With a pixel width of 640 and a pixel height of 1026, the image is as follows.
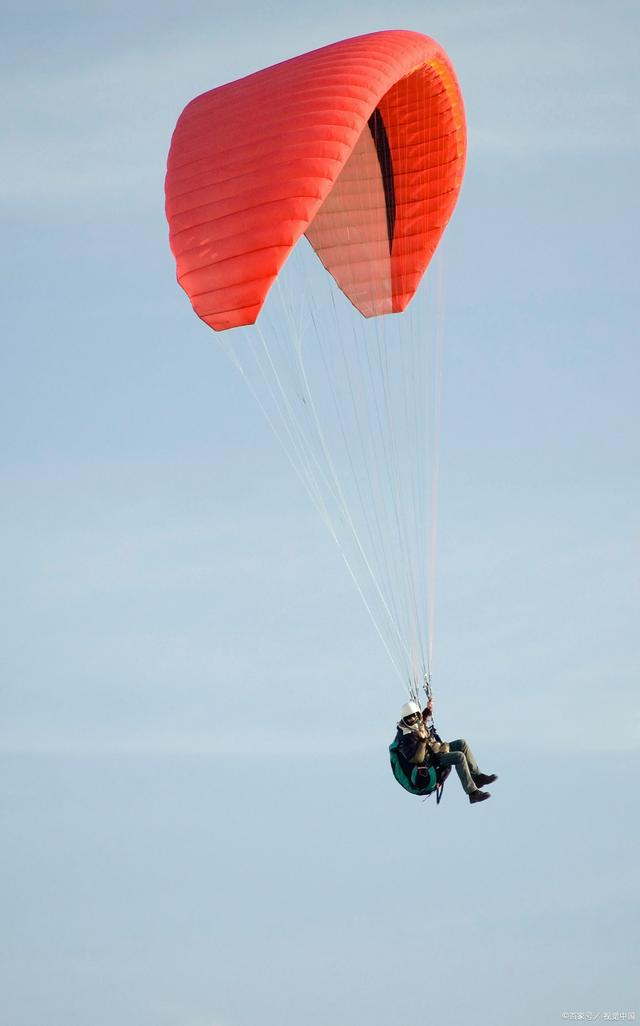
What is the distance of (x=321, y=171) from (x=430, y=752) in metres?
5.88

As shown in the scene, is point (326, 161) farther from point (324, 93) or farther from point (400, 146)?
point (400, 146)

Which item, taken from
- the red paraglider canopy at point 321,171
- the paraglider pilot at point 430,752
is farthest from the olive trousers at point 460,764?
the red paraglider canopy at point 321,171

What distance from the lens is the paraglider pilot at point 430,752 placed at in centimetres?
2497

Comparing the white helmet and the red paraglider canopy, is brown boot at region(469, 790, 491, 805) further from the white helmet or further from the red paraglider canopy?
the red paraglider canopy

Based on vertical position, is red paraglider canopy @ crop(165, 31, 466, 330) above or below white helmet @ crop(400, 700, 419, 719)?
above

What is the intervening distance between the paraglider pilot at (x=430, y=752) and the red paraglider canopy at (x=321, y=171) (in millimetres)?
4397

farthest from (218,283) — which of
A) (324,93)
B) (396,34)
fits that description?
(396,34)

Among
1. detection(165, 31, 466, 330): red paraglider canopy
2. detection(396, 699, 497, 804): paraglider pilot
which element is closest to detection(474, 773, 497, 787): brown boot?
detection(396, 699, 497, 804): paraglider pilot

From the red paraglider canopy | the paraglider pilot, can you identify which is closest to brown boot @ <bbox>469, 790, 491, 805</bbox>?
the paraglider pilot

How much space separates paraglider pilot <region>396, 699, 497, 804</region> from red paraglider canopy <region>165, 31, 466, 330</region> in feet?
14.4

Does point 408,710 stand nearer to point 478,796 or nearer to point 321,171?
point 478,796

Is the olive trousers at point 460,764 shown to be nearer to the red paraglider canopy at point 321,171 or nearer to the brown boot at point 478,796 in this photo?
the brown boot at point 478,796

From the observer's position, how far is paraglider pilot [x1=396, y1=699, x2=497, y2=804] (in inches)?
983

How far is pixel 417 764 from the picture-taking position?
25000mm
